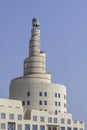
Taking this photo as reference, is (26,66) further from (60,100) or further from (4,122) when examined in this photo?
(4,122)

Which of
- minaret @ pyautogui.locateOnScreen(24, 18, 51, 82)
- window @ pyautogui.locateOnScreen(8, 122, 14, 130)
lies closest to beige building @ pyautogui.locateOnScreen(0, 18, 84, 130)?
minaret @ pyautogui.locateOnScreen(24, 18, 51, 82)

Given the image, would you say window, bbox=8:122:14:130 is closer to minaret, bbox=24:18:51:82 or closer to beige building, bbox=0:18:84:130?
beige building, bbox=0:18:84:130

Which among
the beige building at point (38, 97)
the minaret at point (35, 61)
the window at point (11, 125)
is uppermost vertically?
the minaret at point (35, 61)

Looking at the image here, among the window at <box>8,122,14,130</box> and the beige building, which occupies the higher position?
the beige building

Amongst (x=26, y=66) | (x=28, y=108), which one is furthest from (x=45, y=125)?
(x=26, y=66)

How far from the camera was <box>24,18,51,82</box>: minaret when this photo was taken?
421ft

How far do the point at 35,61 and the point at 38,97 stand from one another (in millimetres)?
9983

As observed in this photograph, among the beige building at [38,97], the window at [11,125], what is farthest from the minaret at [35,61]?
the window at [11,125]

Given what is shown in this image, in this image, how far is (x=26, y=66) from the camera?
131 meters

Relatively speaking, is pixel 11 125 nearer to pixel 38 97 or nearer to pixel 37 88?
pixel 38 97

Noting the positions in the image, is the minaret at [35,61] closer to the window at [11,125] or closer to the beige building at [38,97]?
the beige building at [38,97]

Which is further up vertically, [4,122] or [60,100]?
[60,100]

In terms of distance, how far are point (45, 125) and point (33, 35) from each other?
85.2 ft

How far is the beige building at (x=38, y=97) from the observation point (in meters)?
119
